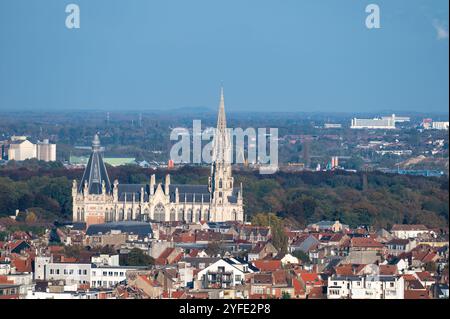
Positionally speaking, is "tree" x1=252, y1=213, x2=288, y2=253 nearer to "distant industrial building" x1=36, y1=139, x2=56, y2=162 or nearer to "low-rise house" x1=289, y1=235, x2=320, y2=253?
"low-rise house" x1=289, y1=235, x2=320, y2=253

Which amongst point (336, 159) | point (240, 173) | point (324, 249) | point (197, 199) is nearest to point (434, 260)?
point (324, 249)

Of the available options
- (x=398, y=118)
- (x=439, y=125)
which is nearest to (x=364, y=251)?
(x=439, y=125)

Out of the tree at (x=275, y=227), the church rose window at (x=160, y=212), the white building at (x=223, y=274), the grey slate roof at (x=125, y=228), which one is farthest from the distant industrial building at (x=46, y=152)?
the white building at (x=223, y=274)

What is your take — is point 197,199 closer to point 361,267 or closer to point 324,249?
point 324,249

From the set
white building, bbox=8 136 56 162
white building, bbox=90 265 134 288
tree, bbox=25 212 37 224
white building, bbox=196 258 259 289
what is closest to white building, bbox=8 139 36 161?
white building, bbox=8 136 56 162

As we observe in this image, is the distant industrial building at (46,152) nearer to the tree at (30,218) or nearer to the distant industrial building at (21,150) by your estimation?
the distant industrial building at (21,150)
